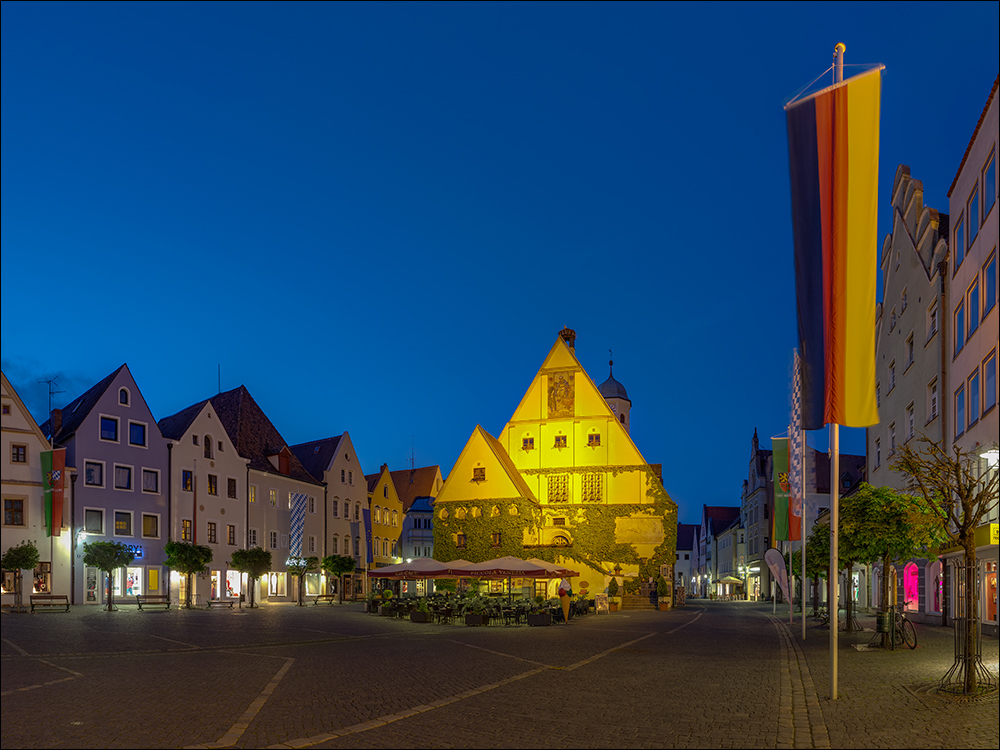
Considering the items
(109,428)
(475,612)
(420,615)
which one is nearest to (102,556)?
(109,428)

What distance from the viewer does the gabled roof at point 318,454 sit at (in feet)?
239

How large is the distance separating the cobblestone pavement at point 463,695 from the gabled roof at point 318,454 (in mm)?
48489

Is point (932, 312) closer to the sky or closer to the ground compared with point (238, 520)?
closer to the sky

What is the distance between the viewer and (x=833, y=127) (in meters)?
13.4

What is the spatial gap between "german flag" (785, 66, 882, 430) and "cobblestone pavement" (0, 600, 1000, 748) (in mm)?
4191

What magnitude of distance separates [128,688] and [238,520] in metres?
50.2

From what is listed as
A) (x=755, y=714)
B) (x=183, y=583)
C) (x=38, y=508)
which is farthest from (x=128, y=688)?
(x=183, y=583)

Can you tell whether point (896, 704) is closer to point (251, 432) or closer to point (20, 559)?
point (20, 559)

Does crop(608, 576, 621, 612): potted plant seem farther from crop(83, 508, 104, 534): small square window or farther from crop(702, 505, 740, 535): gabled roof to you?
crop(702, 505, 740, 535): gabled roof

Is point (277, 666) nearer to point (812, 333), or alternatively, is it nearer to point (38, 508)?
point (812, 333)

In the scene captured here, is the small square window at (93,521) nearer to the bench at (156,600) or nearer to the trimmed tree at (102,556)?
the trimmed tree at (102,556)

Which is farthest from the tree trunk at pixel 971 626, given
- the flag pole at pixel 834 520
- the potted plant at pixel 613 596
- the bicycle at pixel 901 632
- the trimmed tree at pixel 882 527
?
the potted plant at pixel 613 596

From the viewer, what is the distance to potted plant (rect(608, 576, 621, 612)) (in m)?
52.3

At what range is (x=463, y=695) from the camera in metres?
13.7
